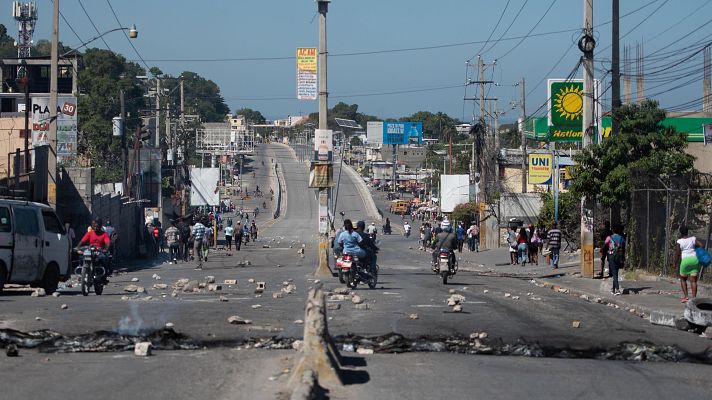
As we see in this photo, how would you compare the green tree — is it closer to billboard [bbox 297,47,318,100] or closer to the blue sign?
billboard [bbox 297,47,318,100]

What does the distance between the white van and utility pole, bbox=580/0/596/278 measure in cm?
1525

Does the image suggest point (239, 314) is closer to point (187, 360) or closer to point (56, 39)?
point (187, 360)

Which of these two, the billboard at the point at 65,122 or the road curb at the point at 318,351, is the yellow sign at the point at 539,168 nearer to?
the billboard at the point at 65,122

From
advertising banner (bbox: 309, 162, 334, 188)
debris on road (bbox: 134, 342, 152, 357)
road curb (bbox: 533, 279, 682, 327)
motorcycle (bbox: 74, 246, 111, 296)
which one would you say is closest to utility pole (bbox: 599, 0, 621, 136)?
road curb (bbox: 533, 279, 682, 327)

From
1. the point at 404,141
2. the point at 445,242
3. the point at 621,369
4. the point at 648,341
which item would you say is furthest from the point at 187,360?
the point at 404,141

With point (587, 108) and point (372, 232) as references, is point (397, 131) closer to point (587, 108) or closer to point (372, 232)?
point (372, 232)

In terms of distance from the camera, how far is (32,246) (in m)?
21.0

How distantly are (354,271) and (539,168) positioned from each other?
37.0 meters

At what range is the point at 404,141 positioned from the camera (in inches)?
4469

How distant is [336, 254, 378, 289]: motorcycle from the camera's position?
23578 millimetres

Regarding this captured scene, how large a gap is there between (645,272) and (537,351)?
1638 cm

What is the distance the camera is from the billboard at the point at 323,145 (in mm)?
29688

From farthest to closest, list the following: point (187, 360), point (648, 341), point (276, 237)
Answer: point (276, 237), point (648, 341), point (187, 360)

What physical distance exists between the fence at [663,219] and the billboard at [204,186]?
126 feet
